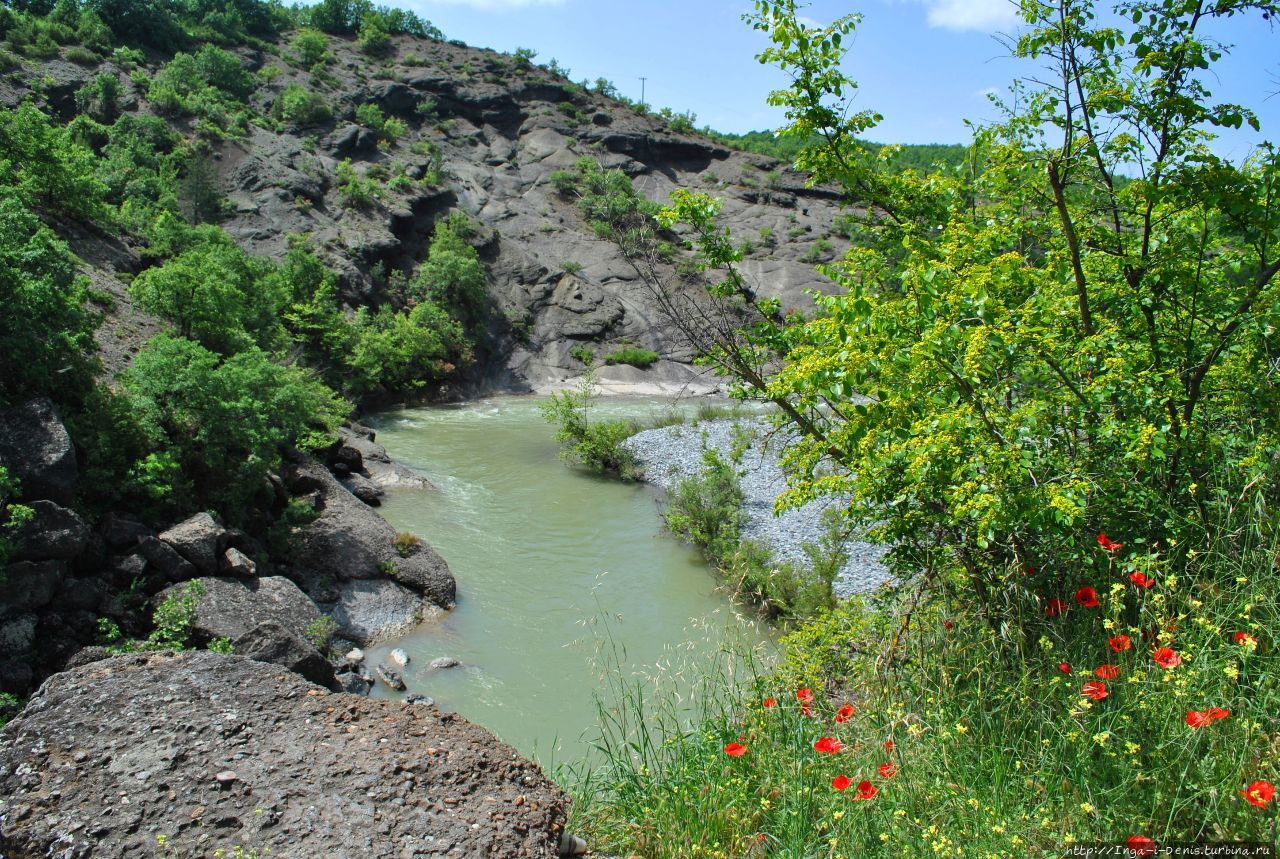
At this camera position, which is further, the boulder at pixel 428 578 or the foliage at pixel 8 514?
the boulder at pixel 428 578

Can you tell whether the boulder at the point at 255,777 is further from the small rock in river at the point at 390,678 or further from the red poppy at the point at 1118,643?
the small rock in river at the point at 390,678

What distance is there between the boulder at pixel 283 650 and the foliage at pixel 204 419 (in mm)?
3612

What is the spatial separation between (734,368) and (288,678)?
359 cm

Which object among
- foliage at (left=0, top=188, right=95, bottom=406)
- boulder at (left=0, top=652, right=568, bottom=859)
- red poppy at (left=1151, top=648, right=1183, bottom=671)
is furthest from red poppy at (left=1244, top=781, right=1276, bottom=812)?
foliage at (left=0, top=188, right=95, bottom=406)

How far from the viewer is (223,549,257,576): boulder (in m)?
10.0

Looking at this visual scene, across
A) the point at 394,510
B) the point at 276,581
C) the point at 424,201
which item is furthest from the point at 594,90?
the point at 276,581

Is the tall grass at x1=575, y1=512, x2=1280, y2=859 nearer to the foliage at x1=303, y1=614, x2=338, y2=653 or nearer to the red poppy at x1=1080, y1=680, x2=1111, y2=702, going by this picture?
the red poppy at x1=1080, y1=680, x2=1111, y2=702

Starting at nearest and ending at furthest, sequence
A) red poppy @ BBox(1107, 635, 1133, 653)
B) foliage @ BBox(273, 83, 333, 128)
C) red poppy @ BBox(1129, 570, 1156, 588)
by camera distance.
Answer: red poppy @ BBox(1107, 635, 1133, 653) < red poppy @ BBox(1129, 570, 1156, 588) < foliage @ BBox(273, 83, 333, 128)

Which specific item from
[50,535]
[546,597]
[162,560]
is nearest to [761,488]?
[546,597]

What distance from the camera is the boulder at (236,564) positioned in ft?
32.8

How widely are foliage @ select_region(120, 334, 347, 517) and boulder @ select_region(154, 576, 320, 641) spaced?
72.6 inches

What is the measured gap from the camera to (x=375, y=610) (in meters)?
11.7

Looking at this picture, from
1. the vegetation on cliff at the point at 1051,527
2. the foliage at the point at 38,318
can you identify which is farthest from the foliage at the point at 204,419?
the vegetation on cliff at the point at 1051,527

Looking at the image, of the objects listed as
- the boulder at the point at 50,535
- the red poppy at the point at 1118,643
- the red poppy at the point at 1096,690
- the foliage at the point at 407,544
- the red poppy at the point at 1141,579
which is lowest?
the foliage at the point at 407,544
